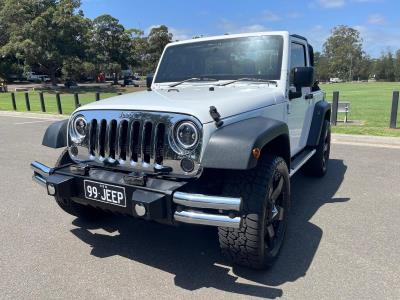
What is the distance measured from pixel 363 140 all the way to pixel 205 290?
6.85 m

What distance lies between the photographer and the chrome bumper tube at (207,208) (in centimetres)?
260

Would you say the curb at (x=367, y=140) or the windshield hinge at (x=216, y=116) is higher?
the windshield hinge at (x=216, y=116)

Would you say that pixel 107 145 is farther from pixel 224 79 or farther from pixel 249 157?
pixel 224 79

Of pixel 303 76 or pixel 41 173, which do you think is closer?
pixel 41 173

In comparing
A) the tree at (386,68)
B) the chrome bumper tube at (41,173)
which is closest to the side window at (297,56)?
the chrome bumper tube at (41,173)

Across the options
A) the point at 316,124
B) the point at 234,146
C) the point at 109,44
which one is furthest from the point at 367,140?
the point at 109,44

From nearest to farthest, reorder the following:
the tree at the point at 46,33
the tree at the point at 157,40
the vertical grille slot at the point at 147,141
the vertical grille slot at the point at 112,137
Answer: the vertical grille slot at the point at 147,141 → the vertical grille slot at the point at 112,137 → the tree at the point at 46,33 → the tree at the point at 157,40

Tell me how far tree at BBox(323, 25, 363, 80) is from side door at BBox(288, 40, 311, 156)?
112863 mm

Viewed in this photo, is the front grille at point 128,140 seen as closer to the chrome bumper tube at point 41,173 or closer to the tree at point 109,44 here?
the chrome bumper tube at point 41,173

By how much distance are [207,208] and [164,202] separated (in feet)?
1.03

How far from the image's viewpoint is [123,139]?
A: 312cm

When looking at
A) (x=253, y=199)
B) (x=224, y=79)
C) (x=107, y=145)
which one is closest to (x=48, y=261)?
(x=107, y=145)

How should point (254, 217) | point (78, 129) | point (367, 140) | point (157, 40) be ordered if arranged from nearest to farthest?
point (254, 217) < point (78, 129) < point (367, 140) < point (157, 40)

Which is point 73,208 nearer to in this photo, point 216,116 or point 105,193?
point 105,193
